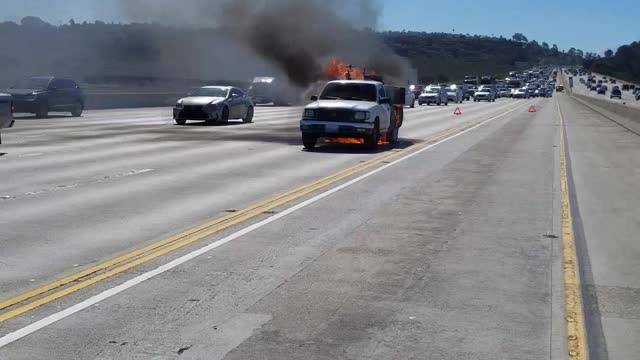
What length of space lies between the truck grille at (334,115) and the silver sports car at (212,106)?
33.4ft

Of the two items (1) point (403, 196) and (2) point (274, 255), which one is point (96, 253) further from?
(1) point (403, 196)

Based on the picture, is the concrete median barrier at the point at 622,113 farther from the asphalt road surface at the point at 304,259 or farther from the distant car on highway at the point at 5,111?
the distant car on highway at the point at 5,111

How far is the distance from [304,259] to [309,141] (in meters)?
14.0

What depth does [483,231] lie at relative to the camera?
10766mm

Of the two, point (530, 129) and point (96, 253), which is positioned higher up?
point (96, 253)

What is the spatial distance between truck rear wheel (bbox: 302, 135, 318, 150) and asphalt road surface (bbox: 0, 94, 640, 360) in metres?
3.81

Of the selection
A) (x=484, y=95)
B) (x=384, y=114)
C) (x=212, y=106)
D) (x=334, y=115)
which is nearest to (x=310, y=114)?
(x=334, y=115)

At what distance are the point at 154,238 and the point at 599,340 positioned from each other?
5.23 metres

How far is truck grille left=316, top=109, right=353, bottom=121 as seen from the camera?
22500 mm

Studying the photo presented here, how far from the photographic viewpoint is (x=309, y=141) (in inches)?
898

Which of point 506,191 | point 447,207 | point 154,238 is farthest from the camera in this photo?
point 506,191

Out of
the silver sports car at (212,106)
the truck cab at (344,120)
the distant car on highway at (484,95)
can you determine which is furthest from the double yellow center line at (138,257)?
the distant car on highway at (484,95)

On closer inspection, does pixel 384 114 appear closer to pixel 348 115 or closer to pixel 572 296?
pixel 348 115

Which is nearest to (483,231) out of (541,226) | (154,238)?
(541,226)
